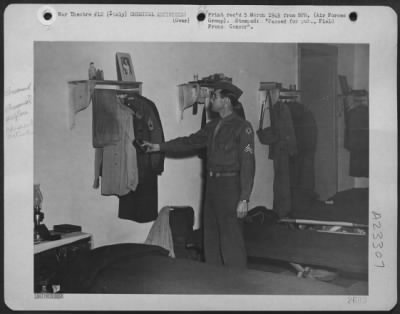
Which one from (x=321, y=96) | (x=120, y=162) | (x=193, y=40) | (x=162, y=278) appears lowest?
(x=162, y=278)

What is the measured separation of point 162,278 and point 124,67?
392 mm

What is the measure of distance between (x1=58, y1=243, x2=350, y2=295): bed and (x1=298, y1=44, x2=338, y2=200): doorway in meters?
0.18

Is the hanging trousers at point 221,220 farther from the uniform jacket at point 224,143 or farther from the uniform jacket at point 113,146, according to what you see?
the uniform jacket at point 113,146

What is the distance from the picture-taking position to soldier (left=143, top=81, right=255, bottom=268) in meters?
1.04

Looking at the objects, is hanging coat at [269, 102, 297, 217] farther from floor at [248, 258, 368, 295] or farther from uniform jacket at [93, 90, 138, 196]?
uniform jacket at [93, 90, 138, 196]

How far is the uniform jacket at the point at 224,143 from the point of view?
104cm

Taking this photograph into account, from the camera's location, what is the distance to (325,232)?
41.1 inches

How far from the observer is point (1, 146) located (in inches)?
40.9

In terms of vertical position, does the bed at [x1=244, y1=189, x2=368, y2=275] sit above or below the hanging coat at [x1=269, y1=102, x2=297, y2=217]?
below

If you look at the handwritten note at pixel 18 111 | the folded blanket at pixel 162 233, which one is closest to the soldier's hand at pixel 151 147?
the folded blanket at pixel 162 233

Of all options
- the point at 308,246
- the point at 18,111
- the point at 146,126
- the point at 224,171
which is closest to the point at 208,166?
the point at 224,171

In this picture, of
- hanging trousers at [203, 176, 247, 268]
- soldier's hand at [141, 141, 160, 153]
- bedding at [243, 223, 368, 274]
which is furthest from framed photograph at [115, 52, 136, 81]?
bedding at [243, 223, 368, 274]

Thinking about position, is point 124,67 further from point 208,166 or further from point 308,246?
point 308,246

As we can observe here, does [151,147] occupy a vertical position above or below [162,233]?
above
